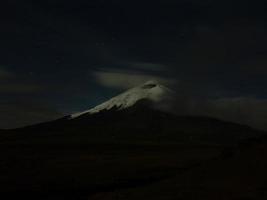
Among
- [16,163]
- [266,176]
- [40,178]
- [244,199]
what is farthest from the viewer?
[16,163]

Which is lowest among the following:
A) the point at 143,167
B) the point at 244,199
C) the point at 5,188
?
the point at 244,199

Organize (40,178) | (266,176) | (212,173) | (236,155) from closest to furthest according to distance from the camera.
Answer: (266,176) → (212,173) → (236,155) → (40,178)

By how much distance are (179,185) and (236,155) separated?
15736 millimetres

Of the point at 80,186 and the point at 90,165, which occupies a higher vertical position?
the point at 90,165

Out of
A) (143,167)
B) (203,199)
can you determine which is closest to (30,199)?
(203,199)

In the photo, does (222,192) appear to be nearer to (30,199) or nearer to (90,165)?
(30,199)

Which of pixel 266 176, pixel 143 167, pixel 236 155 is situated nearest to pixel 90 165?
pixel 143 167

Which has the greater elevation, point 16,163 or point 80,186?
point 16,163

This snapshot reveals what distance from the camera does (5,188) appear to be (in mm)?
81438

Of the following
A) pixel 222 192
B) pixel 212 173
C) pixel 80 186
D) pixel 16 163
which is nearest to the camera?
pixel 222 192

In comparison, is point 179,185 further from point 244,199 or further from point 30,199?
point 30,199

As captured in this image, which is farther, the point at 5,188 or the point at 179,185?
the point at 5,188

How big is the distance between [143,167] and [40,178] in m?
34.3

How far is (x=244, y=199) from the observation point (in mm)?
57844
